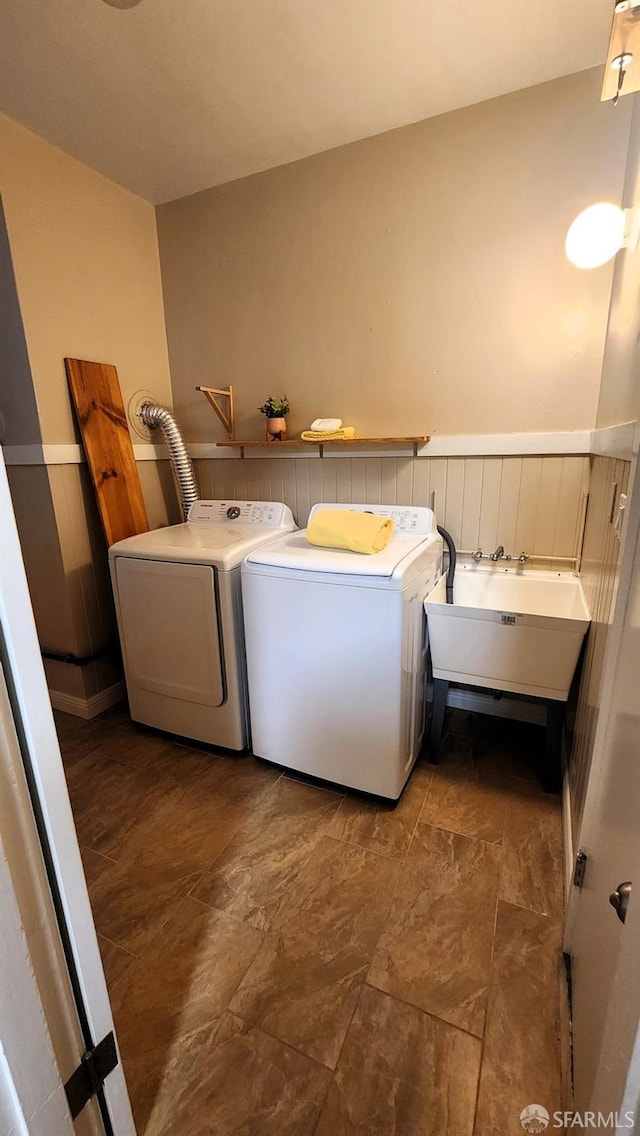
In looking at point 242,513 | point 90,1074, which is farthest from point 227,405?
point 90,1074

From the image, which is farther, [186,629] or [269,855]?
[186,629]

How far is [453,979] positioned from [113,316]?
2803 mm

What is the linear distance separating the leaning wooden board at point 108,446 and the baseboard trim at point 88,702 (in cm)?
79

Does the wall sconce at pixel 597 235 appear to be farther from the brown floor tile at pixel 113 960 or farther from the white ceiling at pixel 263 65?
the brown floor tile at pixel 113 960

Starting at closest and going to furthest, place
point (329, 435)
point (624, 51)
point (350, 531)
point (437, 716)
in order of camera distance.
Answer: point (624, 51), point (350, 531), point (437, 716), point (329, 435)

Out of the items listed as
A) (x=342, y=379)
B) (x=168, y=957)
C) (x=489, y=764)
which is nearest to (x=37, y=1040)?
(x=168, y=957)

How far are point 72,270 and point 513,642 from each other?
237cm

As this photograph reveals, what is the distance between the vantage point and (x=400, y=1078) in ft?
3.16

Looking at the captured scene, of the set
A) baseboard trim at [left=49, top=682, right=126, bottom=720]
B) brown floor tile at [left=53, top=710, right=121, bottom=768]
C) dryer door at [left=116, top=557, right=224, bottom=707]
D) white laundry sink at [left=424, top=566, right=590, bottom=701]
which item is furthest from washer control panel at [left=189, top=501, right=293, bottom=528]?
brown floor tile at [left=53, top=710, right=121, bottom=768]

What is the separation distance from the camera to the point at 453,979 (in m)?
1.14

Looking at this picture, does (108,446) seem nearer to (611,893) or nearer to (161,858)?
(161,858)

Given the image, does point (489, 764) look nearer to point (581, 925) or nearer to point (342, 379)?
point (581, 925)

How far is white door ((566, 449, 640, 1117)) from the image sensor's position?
1.59 feet

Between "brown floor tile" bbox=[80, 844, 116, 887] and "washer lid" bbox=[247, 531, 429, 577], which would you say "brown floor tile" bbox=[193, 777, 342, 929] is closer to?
"brown floor tile" bbox=[80, 844, 116, 887]
